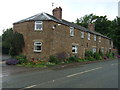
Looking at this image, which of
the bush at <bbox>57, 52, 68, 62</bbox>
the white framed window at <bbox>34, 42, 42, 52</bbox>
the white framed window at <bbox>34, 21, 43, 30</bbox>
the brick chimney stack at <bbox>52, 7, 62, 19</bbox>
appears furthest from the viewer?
the brick chimney stack at <bbox>52, 7, 62, 19</bbox>

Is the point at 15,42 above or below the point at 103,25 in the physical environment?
below

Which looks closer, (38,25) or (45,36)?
(45,36)

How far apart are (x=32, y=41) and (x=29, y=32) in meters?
1.44

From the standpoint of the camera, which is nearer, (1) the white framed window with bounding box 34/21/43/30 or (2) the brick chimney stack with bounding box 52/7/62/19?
(1) the white framed window with bounding box 34/21/43/30

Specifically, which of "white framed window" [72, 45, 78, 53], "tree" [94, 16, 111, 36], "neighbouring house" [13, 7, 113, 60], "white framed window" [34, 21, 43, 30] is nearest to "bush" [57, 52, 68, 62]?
"neighbouring house" [13, 7, 113, 60]

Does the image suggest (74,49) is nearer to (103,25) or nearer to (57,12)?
(57,12)

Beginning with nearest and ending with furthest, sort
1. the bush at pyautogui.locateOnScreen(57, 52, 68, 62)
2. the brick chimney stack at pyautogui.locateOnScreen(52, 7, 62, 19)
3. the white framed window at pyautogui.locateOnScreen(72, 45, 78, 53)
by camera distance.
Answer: the bush at pyautogui.locateOnScreen(57, 52, 68, 62) < the white framed window at pyautogui.locateOnScreen(72, 45, 78, 53) < the brick chimney stack at pyautogui.locateOnScreen(52, 7, 62, 19)

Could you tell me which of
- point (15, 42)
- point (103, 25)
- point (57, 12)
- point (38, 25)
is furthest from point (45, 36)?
point (103, 25)

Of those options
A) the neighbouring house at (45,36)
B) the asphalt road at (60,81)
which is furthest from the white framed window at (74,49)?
the asphalt road at (60,81)

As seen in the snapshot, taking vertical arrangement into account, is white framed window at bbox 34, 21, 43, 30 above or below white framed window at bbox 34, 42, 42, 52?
above

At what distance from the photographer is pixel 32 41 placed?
21875 millimetres

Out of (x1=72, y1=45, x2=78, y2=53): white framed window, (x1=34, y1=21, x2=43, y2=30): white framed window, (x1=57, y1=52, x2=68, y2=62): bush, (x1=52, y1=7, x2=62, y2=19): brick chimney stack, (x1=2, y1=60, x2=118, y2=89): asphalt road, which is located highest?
(x1=52, y1=7, x2=62, y2=19): brick chimney stack

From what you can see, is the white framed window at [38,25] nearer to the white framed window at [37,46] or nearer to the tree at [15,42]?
the white framed window at [37,46]

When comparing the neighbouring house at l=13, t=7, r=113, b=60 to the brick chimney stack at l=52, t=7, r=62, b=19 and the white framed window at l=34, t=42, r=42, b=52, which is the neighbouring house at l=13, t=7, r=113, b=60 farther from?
the brick chimney stack at l=52, t=7, r=62, b=19
